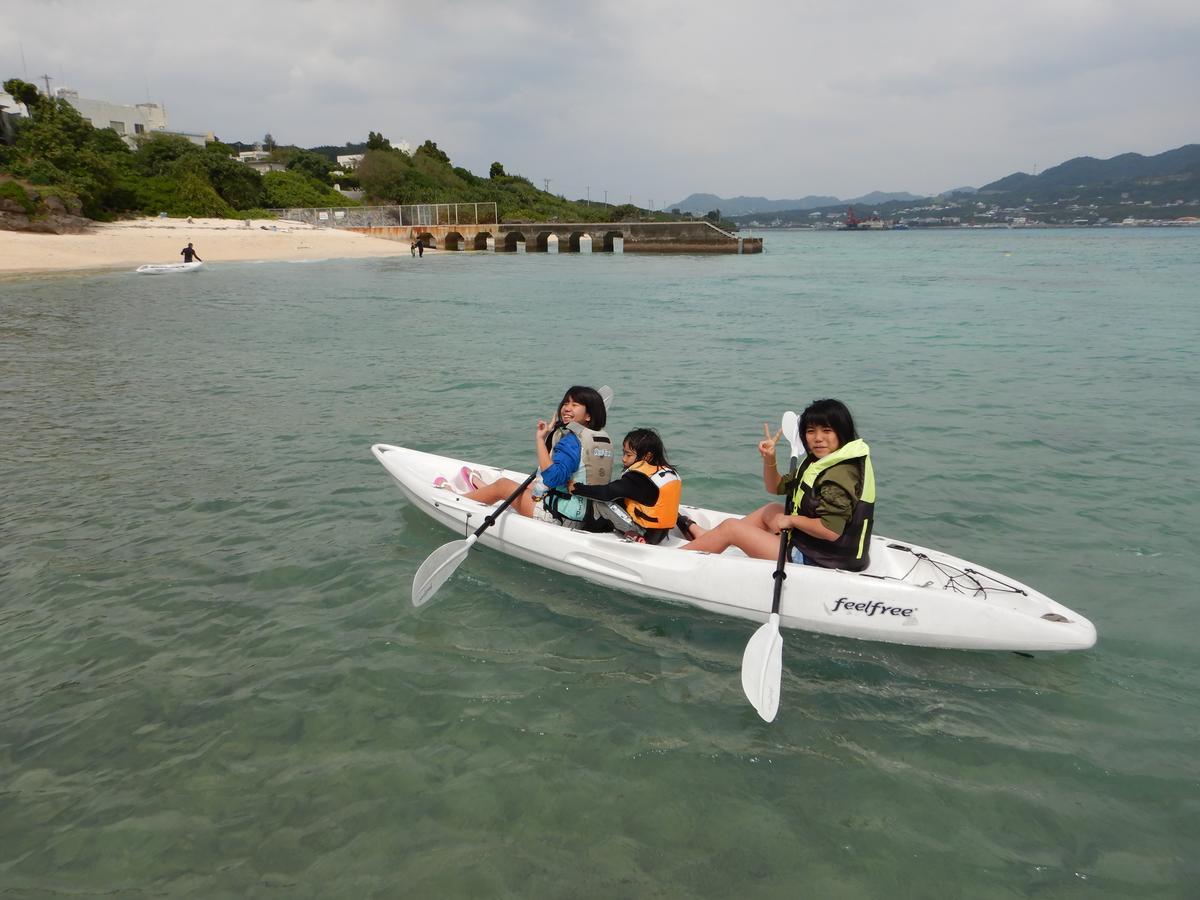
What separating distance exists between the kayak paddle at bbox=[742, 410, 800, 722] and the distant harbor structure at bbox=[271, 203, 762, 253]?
5852cm

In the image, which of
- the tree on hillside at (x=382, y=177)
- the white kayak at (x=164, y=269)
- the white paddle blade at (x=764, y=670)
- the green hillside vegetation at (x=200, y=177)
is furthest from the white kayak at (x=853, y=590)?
the tree on hillside at (x=382, y=177)

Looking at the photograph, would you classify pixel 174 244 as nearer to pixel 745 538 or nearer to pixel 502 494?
pixel 502 494

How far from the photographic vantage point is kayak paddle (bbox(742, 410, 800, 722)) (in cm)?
412

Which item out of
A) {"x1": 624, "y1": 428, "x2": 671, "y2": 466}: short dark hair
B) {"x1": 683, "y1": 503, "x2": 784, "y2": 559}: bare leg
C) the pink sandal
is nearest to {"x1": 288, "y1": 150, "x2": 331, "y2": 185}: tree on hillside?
the pink sandal

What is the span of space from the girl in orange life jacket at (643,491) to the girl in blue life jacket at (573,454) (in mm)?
121

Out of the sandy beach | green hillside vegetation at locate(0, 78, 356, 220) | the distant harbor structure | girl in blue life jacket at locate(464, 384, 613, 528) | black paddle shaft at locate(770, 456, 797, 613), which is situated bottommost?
black paddle shaft at locate(770, 456, 797, 613)

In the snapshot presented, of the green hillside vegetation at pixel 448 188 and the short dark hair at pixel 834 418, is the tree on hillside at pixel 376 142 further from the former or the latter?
the short dark hair at pixel 834 418

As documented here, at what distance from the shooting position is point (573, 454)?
5.61 m

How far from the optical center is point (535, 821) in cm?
357

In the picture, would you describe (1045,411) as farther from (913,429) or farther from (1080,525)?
(1080,525)

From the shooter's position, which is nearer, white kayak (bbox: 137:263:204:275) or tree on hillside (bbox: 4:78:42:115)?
white kayak (bbox: 137:263:204:275)

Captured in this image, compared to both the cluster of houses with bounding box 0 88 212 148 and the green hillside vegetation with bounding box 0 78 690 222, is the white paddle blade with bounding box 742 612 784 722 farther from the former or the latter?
the cluster of houses with bounding box 0 88 212 148

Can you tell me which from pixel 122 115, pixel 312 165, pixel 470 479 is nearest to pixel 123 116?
pixel 122 115

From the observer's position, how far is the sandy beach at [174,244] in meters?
35.9
